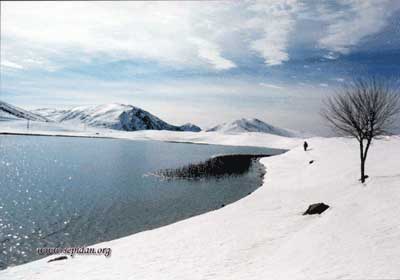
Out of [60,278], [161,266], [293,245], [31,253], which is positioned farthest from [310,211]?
[31,253]

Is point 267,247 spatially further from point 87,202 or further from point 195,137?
point 195,137

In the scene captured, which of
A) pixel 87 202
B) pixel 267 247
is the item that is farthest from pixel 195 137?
pixel 267 247

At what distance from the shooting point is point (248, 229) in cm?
2012

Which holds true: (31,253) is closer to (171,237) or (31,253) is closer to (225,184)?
(171,237)

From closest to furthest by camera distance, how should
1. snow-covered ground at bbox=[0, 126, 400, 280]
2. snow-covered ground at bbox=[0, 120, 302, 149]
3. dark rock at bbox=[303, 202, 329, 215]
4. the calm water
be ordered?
snow-covered ground at bbox=[0, 126, 400, 280]
dark rock at bbox=[303, 202, 329, 215]
the calm water
snow-covered ground at bbox=[0, 120, 302, 149]

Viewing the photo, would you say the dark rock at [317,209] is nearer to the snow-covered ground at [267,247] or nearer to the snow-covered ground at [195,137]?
the snow-covered ground at [267,247]

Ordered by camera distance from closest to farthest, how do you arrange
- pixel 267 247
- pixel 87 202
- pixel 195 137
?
pixel 267 247, pixel 87 202, pixel 195 137

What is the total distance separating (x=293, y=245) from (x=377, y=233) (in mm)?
3953

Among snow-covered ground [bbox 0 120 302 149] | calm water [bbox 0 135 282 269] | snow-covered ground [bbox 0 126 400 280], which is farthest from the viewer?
snow-covered ground [bbox 0 120 302 149]

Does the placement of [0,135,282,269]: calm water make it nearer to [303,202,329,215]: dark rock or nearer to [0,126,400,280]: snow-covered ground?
[0,126,400,280]: snow-covered ground

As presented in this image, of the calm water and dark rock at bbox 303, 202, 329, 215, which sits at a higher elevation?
dark rock at bbox 303, 202, 329, 215

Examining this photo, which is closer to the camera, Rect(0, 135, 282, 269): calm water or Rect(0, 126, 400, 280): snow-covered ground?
Rect(0, 126, 400, 280): snow-covered ground

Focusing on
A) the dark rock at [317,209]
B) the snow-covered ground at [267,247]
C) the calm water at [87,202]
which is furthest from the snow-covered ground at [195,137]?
the snow-covered ground at [267,247]

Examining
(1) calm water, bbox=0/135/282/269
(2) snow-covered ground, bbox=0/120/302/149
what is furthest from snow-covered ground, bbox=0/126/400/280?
(2) snow-covered ground, bbox=0/120/302/149
